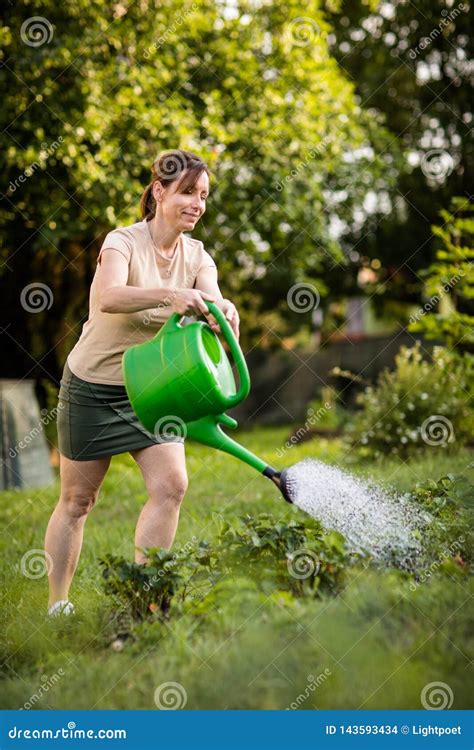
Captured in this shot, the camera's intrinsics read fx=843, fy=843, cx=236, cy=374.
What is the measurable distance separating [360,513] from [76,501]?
882 mm

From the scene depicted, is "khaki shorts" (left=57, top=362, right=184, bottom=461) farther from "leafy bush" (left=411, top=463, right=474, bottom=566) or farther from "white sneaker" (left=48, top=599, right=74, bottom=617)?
"leafy bush" (left=411, top=463, right=474, bottom=566)

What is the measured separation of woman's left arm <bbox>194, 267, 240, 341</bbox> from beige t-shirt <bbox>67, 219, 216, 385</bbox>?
56 mm

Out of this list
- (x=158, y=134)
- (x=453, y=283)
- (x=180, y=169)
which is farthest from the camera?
(x=158, y=134)

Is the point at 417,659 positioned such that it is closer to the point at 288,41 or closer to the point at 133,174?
the point at 133,174

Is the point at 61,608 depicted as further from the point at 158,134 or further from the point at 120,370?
the point at 158,134

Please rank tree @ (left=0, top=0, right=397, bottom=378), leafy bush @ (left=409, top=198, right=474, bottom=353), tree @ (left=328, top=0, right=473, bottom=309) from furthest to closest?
tree @ (left=328, top=0, right=473, bottom=309)
tree @ (left=0, top=0, right=397, bottom=378)
leafy bush @ (left=409, top=198, right=474, bottom=353)

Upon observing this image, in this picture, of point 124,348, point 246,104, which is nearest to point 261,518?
point 124,348

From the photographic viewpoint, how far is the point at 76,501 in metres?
2.57

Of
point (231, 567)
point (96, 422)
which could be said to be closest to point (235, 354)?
point (96, 422)

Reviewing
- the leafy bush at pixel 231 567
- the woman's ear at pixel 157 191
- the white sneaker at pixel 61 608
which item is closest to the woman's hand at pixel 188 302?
the woman's ear at pixel 157 191

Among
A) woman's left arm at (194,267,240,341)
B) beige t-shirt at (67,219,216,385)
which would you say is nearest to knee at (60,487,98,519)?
beige t-shirt at (67,219,216,385)

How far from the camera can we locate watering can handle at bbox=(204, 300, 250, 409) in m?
2.16

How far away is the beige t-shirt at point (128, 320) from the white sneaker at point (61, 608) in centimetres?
68

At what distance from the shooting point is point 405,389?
19.1 ft
